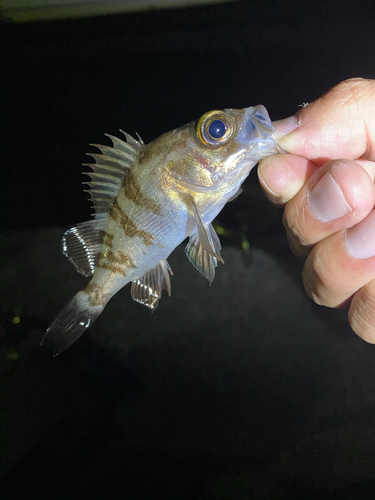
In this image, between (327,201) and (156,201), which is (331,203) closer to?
(327,201)

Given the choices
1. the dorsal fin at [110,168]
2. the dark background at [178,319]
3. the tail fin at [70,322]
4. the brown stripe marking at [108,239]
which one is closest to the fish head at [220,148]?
the dorsal fin at [110,168]

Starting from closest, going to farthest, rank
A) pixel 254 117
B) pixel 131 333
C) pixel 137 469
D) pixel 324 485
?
pixel 254 117 < pixel 324 485 < pixel 137 469 < pixel 131 333

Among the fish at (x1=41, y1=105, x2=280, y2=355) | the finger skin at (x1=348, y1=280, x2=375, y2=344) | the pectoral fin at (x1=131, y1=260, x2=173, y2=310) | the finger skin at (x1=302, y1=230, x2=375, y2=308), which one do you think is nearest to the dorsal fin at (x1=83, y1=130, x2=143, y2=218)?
the fish at (x1=41, y1=105, x2=280, y2=355)

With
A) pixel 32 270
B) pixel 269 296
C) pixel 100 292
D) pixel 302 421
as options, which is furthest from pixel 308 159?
pixel 32 270

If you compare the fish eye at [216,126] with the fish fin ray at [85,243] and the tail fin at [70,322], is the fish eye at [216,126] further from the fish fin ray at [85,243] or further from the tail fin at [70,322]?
the tail fin at [70,322]

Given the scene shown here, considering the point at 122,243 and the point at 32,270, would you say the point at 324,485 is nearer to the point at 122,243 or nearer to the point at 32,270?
the point at 122,243
